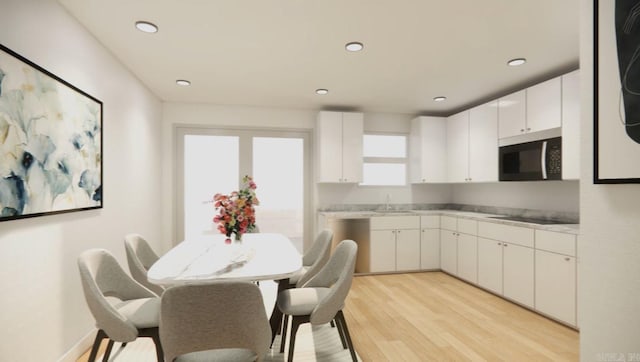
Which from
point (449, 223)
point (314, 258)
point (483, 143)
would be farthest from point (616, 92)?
point (449, 223)

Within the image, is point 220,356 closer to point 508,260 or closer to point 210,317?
point 210,317

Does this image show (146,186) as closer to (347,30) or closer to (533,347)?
(347,30)

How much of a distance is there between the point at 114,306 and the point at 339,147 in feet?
11.2

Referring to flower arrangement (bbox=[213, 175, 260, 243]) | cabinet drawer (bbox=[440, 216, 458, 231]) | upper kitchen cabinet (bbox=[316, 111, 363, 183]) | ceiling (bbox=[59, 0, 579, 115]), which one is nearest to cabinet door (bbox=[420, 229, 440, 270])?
cabinet drawer (bbox=[440, 216, 458, 231])

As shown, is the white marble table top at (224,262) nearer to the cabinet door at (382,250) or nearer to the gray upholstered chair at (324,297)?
the gray upholstered chair at (324,297)

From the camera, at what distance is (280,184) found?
482 cm

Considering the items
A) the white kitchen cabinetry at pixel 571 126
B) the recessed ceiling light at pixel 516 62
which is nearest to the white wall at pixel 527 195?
the white kitchen cabinetry at pixel 571 126

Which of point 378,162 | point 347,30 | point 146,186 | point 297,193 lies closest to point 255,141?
point 297,193

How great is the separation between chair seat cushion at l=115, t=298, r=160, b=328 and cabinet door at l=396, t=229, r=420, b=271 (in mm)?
3398

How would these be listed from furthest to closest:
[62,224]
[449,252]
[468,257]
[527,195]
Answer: [449,252] → [468,257] → [527,195] → [62,224]

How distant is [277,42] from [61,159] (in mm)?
1829

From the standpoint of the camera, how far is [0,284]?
1587 millimetres

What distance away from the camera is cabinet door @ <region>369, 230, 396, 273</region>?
4438 millimetres

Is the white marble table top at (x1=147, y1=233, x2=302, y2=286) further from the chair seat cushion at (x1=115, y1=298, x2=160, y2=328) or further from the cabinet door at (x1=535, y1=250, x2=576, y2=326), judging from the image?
the cabinet door at (x1=535, y1=250, x2=576, y2=326)
